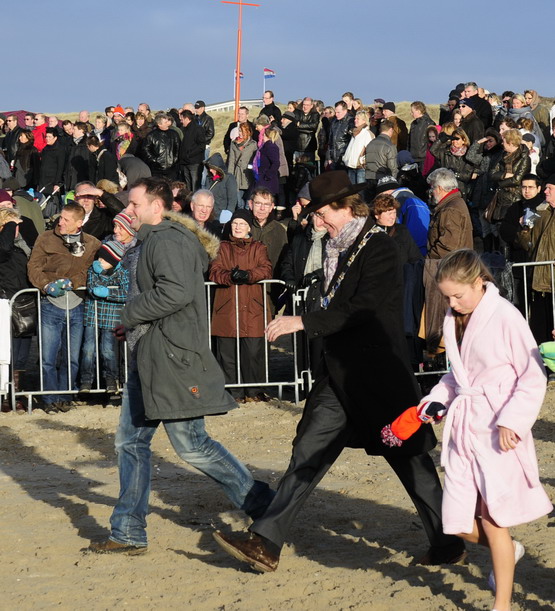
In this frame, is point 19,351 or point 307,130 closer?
point 19,351

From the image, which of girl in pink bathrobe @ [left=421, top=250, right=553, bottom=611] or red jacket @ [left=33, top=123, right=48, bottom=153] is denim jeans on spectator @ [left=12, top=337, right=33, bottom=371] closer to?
girl in pink bathrobe @ [left=421, top=250, right=553, bottom=611]

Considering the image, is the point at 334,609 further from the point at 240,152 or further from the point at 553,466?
the point at 240,152

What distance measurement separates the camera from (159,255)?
19.7 ft

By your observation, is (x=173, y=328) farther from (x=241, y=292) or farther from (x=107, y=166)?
(x=107, y=166)

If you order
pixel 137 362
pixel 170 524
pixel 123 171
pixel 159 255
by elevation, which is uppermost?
pixel 123 171

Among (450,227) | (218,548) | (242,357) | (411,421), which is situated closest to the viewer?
(411,421)

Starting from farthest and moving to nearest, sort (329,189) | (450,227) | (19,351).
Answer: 1. (19,351)
2. (450,227)
3. (329,189)

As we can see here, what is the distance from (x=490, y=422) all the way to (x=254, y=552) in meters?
1.55

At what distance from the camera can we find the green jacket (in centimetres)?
590

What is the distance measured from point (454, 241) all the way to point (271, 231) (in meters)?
2.19

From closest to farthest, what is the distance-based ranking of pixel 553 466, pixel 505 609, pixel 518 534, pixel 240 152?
pixel 505 609 → pixel 518 534 → pixel 553 466 → pixel 240 152

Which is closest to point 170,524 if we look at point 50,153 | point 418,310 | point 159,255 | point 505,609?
point 159,255

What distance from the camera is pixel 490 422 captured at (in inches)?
189

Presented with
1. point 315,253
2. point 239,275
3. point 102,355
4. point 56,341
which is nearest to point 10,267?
point 56,341
